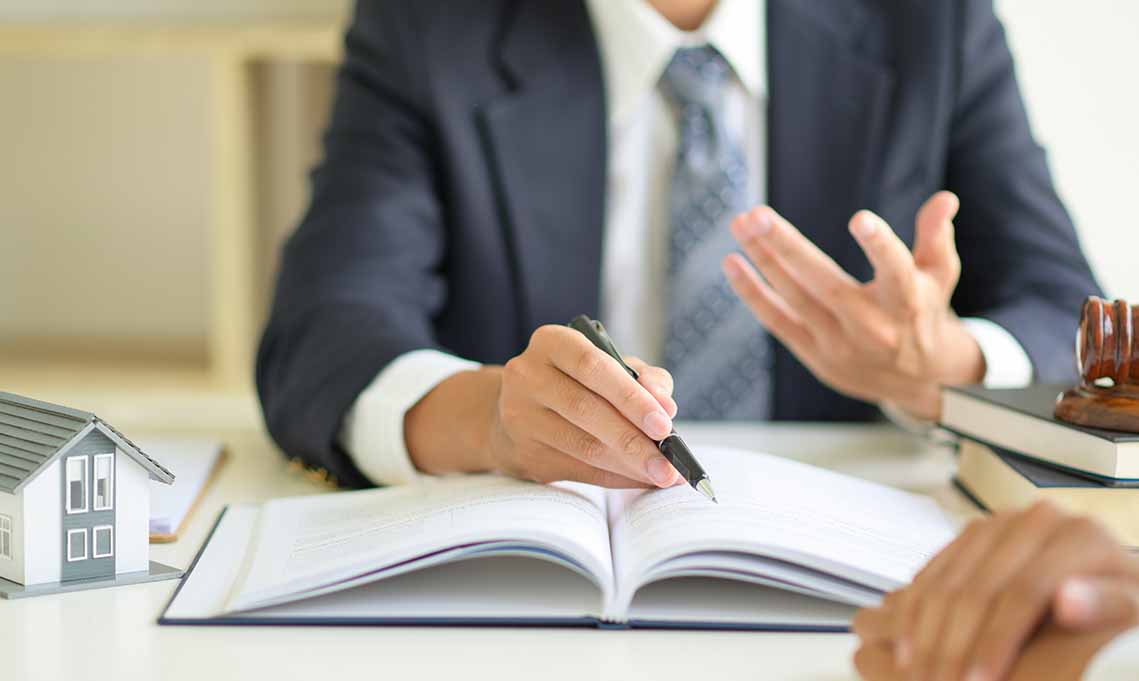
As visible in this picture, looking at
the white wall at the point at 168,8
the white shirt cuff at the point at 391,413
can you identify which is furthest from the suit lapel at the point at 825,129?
the white wall at the point at 168,8

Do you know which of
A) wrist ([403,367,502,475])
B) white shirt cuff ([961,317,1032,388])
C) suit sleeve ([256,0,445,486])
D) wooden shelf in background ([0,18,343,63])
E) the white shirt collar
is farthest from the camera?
wooden shelf in background ([0,18,343,63])

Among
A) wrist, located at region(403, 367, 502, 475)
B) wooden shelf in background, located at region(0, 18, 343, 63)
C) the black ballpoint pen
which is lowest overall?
wrist, located at region(403, 367, 502, 475)

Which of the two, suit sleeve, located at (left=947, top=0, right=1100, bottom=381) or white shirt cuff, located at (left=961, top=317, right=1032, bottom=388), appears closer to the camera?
white shirt cuff, located at (left=961, top=317, right=1032, bottom=388)

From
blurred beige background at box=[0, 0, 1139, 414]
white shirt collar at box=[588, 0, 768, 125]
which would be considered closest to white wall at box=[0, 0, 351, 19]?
blurred beige background at box=[0, 0, 1139, 414]

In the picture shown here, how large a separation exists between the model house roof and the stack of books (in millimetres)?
555

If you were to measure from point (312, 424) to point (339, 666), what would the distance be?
46 cm

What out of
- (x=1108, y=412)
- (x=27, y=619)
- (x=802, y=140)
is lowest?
(x=27, y=619)

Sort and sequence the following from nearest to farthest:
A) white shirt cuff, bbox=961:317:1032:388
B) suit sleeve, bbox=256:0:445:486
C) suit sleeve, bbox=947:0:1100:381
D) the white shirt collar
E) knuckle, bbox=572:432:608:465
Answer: knuckle, bbox=572:432:608:465 → suit sleeve, bbox=256:0:445:486 → white shirt cuff, bbox=961:317:1032:388 → suit sleeve, bbox=947:0:1100:381 → the white shirt collar

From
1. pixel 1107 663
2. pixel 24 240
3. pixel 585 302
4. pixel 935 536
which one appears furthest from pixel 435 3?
pixel 24 240

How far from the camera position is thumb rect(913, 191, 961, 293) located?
107 cm

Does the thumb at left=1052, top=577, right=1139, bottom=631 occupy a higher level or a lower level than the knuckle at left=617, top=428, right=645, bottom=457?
higher

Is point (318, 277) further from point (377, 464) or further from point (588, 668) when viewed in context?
point (588, 668)

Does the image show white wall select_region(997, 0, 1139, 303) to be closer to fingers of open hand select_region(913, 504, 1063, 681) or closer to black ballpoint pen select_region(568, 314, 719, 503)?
black ballpoint pen select_region(568, 314, 719, 503)

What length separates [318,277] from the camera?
1.23 m
